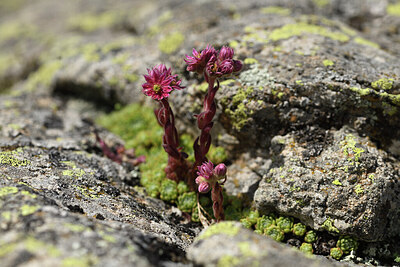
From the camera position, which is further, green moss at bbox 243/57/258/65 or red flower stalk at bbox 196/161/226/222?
green moss at bbox 243/57/258/65

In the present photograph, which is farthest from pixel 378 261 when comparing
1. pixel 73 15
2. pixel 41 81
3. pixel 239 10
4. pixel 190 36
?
pixel 73 15

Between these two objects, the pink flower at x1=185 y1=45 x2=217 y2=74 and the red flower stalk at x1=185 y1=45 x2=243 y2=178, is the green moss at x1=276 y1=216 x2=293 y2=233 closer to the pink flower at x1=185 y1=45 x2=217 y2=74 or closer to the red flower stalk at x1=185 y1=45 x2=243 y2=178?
the red flower stalk at x1=185 y1=45 x2=243 y2=178

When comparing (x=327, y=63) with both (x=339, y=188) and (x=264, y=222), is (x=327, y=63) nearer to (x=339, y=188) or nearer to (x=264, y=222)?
(x=339, y=188)

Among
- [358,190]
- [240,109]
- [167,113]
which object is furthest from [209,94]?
[358,190]

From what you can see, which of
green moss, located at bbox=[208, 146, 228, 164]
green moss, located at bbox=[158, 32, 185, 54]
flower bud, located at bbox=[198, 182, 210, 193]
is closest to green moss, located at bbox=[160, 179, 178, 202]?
green moss, located at bbox=[208, 146, 228, 164]

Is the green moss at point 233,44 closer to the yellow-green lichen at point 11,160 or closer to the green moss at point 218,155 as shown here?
the green moss at point 218,155

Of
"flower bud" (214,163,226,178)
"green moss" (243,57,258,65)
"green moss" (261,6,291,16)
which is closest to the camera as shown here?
"flower bud" (214,163,226,178)

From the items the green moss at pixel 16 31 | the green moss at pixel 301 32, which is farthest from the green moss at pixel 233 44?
the green moss at pixel 16 31
